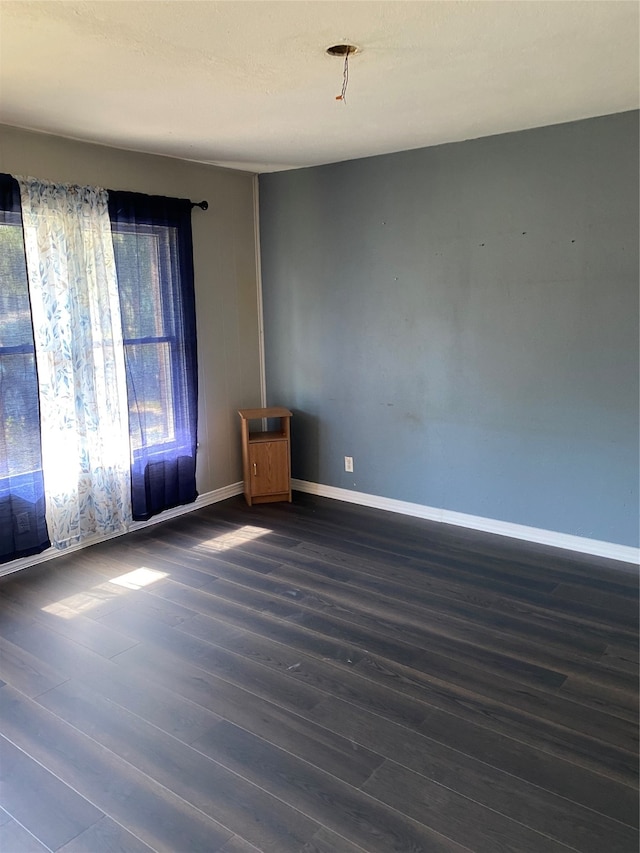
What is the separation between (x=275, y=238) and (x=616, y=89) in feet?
8.12

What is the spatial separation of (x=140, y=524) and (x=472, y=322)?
2.44 metres

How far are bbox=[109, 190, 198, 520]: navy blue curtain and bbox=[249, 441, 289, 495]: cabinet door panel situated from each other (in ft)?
1.43

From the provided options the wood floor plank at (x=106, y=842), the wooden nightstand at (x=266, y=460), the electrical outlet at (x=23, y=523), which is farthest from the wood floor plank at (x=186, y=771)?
the wooden nightstand at (x=266, y=460)

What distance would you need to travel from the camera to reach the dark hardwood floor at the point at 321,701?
1.84 meters

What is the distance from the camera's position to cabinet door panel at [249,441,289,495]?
4484 millimetres

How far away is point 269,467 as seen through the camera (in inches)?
178

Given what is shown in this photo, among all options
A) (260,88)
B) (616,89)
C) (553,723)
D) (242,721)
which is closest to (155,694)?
(242,721)

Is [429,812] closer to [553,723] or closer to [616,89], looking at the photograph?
[553,723]

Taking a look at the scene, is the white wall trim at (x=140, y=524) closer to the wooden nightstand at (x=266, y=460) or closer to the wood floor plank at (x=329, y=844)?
the wooden nightstand at (x=266, y=460)

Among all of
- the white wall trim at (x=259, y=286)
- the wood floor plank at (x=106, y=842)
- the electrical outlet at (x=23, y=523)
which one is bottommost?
the wood floor plank at (x=106, y=842)

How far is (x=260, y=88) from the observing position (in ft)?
8.62

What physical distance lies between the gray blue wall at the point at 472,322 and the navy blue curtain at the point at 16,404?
1.89m

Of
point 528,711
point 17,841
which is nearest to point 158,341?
point 17,841

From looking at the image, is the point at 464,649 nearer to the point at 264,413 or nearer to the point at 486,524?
the point at 486,524
